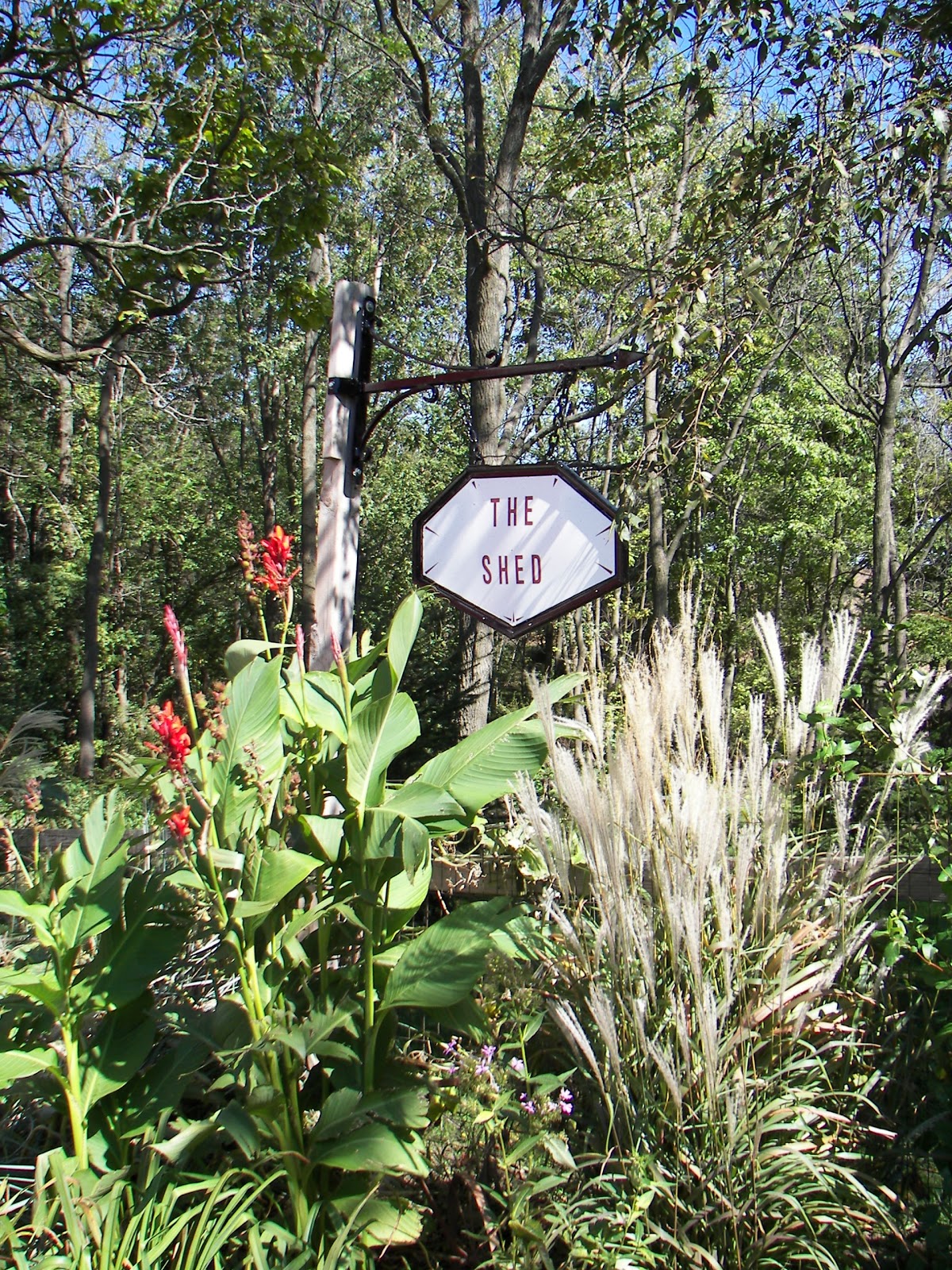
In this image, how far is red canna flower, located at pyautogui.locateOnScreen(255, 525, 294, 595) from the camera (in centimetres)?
235

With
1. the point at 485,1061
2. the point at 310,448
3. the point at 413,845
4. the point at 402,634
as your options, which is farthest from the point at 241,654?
the point at 310,448

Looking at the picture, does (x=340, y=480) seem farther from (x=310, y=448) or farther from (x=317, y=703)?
(x=310, y=448)

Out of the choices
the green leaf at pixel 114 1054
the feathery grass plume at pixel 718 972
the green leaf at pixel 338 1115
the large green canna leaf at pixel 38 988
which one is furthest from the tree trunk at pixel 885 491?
the large green canna leaf at pixel 38 988

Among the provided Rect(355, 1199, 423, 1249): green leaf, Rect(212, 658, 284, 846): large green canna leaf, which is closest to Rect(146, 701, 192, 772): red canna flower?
Rect(212, 658, 284, 846): large green canna leaf

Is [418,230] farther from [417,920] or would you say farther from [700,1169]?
[700,1169]

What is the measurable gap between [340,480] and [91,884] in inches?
66.2

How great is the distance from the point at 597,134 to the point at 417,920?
599 cm

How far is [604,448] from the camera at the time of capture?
19.1 m

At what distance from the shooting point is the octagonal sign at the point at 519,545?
3.07m

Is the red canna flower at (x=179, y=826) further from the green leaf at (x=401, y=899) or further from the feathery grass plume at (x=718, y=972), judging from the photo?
the feathery grass plume at (x=718, y=972)

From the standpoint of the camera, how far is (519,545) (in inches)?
124

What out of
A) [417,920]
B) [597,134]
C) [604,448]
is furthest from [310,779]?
[604,448]

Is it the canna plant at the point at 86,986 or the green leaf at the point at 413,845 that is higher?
the green leaf at the point at 413,845

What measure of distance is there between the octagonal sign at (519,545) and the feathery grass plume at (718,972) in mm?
498
